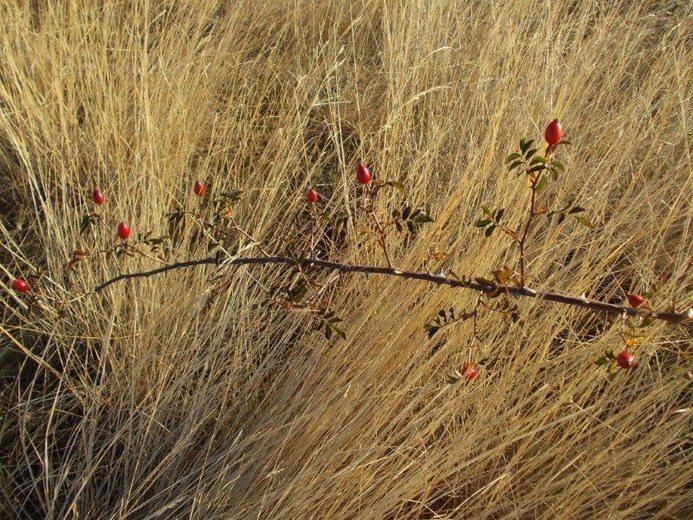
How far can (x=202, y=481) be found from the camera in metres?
1.45

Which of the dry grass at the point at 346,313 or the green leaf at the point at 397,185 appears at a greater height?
the green leaf at the point at 397,185

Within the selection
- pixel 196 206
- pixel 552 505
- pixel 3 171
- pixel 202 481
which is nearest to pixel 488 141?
pixel 196 206

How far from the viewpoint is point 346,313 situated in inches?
63.5

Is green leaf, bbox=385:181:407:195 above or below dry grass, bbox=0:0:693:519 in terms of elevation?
above

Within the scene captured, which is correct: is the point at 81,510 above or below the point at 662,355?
below

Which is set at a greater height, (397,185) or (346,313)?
(397,185)

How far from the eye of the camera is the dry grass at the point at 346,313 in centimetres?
137

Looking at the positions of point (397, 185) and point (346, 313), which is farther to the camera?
point (346, 313)

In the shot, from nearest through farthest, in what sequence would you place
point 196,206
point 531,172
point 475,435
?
point 531,172 < point 475,435 < point 196,206

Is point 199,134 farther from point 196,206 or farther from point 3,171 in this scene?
point 3,171

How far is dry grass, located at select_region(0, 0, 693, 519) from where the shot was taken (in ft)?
4.50

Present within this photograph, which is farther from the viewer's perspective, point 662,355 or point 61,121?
point 61,121

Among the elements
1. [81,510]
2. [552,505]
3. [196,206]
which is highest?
[196,206]

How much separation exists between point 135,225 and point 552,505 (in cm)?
122
